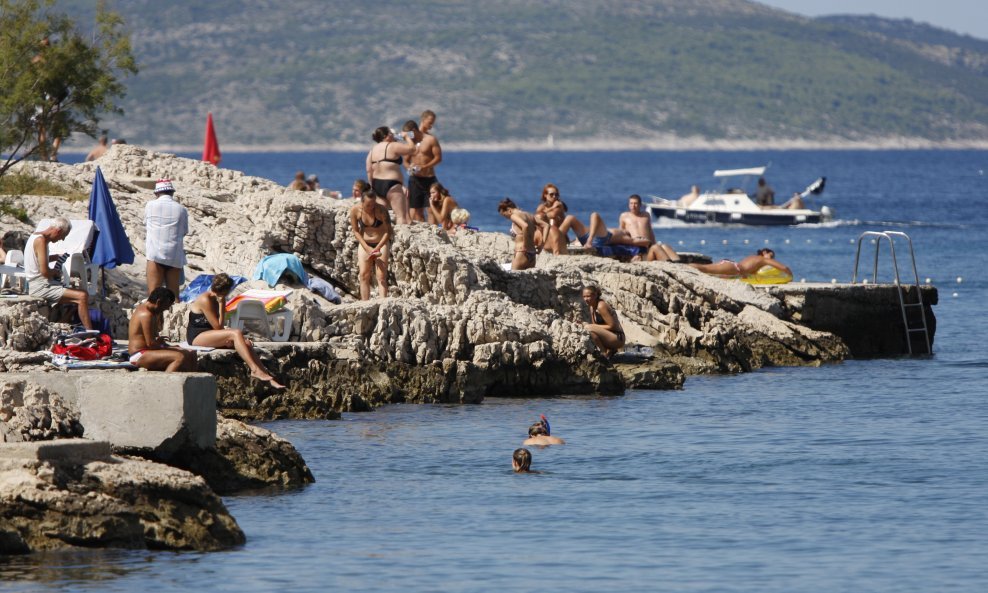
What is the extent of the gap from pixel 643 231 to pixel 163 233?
9.79 meters

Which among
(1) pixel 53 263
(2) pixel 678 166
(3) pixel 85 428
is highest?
(2) pixel 678 166

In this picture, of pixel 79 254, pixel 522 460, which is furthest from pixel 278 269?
pixel 522 460

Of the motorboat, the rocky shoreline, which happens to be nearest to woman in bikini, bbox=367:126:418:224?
the rocky shoreline

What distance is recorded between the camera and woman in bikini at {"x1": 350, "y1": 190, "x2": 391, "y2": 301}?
1942 cm

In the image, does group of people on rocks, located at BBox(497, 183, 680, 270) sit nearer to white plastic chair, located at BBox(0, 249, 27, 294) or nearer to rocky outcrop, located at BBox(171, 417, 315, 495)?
white plastic chair, located at BBox(0, 249, 27, 294)

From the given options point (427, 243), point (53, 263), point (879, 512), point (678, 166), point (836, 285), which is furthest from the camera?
point (678, 166)

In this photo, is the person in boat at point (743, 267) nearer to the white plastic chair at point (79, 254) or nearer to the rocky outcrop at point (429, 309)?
the rocky outcrop at point (429, 309)

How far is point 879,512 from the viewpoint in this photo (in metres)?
13.3

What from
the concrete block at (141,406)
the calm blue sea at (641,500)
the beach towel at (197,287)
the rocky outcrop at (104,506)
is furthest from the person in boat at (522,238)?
the rocky outcrop at (104,506)

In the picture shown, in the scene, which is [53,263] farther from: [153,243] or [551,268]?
[551,268]

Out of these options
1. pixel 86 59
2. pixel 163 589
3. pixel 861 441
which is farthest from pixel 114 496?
pixel 86 59

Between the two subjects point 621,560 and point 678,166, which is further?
point 678,166

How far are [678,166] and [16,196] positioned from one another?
135042 millimetres

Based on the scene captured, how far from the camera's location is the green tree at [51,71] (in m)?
22.2
